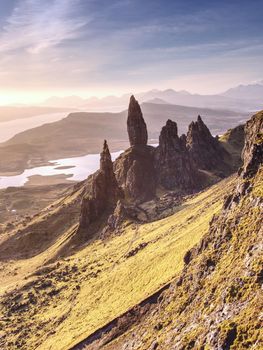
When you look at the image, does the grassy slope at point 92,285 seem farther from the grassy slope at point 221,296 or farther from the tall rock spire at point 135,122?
the tall rock spire at point 135,122

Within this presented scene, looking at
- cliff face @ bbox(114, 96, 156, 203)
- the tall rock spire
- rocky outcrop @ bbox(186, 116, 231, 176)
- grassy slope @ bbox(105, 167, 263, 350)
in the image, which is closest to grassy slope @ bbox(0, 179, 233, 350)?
grassy slope @ bbox(105, 167, 263, 350)

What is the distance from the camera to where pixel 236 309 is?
26.0m

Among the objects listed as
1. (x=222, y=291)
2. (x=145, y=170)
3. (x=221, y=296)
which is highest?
(x=222, y=291)

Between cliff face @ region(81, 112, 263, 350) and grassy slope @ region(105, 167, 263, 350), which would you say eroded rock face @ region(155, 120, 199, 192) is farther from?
grassy slope @ region(105, 167, 263, 350)

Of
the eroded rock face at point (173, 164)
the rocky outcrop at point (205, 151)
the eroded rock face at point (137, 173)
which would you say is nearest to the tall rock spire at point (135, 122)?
the eroded rock face at point (137, 173)

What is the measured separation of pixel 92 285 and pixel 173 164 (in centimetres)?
9105

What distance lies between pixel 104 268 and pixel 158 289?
32345 millimetres

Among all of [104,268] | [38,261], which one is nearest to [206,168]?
[38,261]

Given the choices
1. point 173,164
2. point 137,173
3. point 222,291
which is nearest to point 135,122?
point 137,173

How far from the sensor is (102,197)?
414 ft

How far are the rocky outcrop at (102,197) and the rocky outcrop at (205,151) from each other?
55.7 m

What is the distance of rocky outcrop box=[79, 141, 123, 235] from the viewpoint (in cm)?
12088

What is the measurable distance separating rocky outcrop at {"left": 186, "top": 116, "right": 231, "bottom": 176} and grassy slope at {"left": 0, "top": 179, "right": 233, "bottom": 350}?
81040mm

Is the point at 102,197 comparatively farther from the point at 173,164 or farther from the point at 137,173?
the point at 173,164
